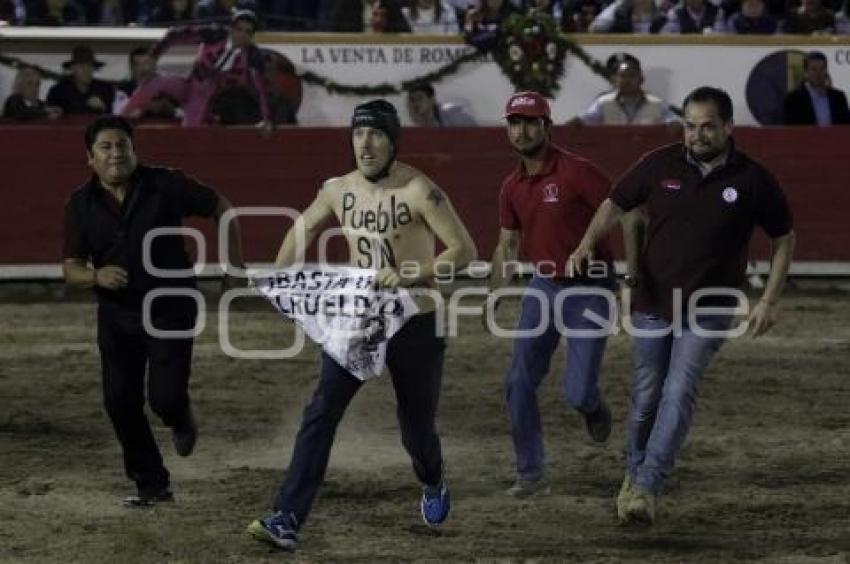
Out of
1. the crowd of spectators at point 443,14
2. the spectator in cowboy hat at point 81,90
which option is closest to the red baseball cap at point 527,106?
the spectator in cowboy hat at point 81,90

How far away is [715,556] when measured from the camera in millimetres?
8422

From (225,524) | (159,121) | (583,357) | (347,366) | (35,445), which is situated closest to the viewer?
(347,366)

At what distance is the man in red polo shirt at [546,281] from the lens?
9.80m

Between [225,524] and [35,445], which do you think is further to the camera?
[35,445]

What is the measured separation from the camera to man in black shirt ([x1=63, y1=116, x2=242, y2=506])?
9195 millimetres

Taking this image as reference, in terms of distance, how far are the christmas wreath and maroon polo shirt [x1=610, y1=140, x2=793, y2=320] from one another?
38.4 ft

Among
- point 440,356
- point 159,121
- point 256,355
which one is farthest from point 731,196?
point 159,121

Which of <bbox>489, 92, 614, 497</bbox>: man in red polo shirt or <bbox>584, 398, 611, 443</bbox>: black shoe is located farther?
<bbox>584, 398, 611, 443</bbox>: black shoe

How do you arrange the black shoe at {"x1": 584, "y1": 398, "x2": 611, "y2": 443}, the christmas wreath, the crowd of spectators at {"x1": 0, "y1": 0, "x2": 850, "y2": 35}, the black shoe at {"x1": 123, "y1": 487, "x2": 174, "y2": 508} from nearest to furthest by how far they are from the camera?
the black shoe at {"x1": 123, "y1": 487, "x2": 174, "y2": 508} → the black shoe at {"x1": 584, "y1": 398, "x2": 611, "y2": 443} → the christmas wreath → the crowd of spectators at {"x1": 0, "y1": 0, "x2": 850, "y2": 35}

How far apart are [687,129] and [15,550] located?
3.35 metres

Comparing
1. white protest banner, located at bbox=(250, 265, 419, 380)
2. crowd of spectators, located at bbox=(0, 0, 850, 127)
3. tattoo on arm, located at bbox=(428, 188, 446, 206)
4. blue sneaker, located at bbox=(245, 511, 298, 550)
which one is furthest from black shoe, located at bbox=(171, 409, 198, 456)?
crowd of spectators, located at bbox=(0, 0, 850, 127)

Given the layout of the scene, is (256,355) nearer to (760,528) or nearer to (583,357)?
(583,357)

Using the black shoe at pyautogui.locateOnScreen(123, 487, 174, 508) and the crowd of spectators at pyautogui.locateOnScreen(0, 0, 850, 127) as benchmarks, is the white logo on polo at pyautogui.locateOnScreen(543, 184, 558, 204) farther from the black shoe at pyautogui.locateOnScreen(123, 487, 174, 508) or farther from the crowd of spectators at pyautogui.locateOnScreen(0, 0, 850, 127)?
the crowd of spectators at pyautogui.locateOnScreen(0, 0, 850, 127)

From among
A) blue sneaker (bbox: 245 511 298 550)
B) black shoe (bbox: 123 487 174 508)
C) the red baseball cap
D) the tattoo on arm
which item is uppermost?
the red baseball cap
